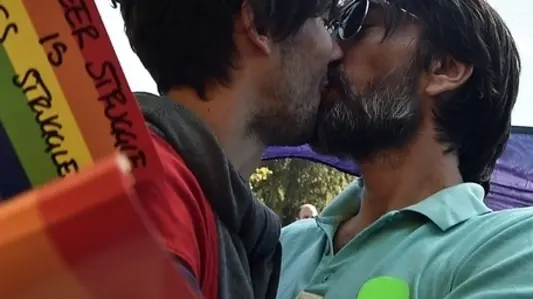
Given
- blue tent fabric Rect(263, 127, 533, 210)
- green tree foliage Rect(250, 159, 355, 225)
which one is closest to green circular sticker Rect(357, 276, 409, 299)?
blue tent fabric Rect(263, 127, 533, 210)

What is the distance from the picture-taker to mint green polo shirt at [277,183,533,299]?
94 cm

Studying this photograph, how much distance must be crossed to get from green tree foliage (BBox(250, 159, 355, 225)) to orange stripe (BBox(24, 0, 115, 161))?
4730mm

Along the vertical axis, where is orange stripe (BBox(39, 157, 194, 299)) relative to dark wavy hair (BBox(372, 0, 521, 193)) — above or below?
above

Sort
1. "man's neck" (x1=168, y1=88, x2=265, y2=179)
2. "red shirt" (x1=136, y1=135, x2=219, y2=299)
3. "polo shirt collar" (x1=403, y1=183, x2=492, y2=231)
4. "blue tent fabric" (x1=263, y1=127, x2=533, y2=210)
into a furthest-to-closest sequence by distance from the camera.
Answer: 1. "blue tent fabric" (x1=263, y1=127, x2=533, y2=210)
2. "polo shirt collar" (x1=403, y1=183, x2=492, y2=231)
3. "man's neck" (x1=168, y1=88, x2=265, y2=179)
4. "red shirt" (x1=136, y1=135, x2=219, y2=299)

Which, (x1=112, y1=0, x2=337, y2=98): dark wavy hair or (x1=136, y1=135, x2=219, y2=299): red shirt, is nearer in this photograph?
(x1=136, y1=135, x2=219, y2=299): red shirt

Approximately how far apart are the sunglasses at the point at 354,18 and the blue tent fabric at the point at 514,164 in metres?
0.43

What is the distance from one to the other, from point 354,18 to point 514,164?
623 mm

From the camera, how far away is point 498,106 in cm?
133

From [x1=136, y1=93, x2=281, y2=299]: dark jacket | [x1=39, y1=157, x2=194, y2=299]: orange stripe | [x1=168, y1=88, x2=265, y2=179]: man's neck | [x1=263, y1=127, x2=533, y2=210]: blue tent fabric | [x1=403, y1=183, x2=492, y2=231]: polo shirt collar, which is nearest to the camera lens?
[x1=39, y1=157, x2=194, y2=299]: orange stripe

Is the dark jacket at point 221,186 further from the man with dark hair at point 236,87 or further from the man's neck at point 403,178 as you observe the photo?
the man's neck at point 403,178

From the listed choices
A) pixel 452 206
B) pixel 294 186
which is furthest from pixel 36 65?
pixel 294 186

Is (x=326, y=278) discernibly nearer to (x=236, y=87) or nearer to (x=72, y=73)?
(x=236, y=87)

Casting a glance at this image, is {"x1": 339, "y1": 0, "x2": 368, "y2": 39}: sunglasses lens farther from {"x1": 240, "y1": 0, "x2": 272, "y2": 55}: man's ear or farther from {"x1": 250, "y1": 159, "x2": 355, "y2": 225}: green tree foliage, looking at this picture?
{"x1": 250, "y1": 159, "x2": 355, "y2": 225}: green tree foliage

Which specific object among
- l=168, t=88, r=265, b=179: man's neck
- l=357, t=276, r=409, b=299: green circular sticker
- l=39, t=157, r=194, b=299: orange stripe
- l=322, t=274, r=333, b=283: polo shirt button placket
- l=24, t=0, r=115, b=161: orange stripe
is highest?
l=24, t=0, r=115, b=161: orange stripe
